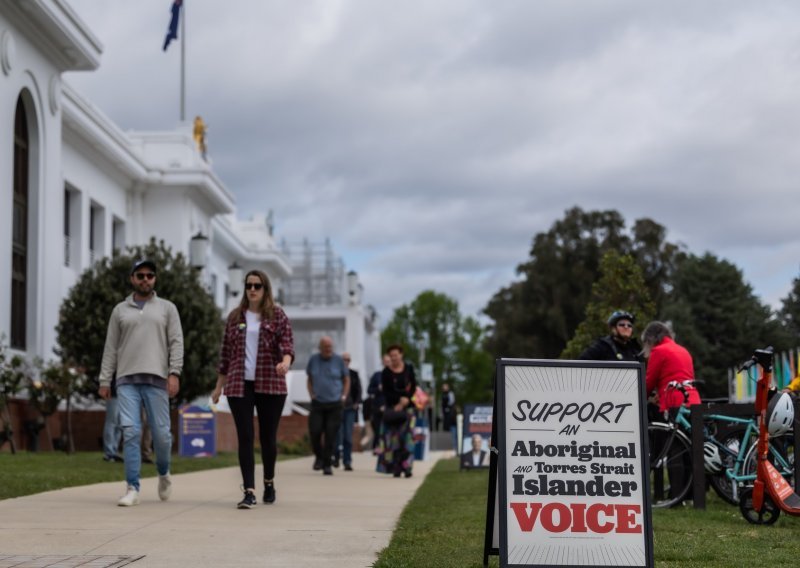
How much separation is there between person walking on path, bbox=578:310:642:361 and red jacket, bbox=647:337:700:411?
6.8 inches

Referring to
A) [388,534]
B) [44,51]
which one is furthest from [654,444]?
[44,51]

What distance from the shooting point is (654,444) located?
11461 millimetres

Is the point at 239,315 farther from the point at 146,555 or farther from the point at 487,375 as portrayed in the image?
the point at 487,375

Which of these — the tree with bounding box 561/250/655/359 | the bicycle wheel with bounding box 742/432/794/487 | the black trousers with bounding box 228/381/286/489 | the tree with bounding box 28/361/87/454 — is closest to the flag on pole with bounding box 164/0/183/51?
the tree with bounding box 561/250/655/359

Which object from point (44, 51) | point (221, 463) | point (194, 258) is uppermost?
point (44, 51)

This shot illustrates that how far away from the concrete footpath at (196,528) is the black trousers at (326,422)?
3840mm

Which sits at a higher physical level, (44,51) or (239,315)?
(44,51)

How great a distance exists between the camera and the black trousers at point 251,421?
1051cm

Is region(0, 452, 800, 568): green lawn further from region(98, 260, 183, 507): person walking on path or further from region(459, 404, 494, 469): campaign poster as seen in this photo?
region(459, 404, 494, 469): campaign poster

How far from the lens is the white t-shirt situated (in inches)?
418

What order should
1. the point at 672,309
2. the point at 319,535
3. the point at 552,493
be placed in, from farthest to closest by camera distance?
the point at 672,309, the point at 319,535, the point at 552,493

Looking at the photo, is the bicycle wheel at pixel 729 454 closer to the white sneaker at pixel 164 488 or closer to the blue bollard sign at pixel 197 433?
the white sneaker at pixel 164 488

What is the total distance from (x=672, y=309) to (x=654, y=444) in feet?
180

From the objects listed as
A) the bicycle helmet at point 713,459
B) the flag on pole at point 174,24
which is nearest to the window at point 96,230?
the flag on pole at point 174,24
